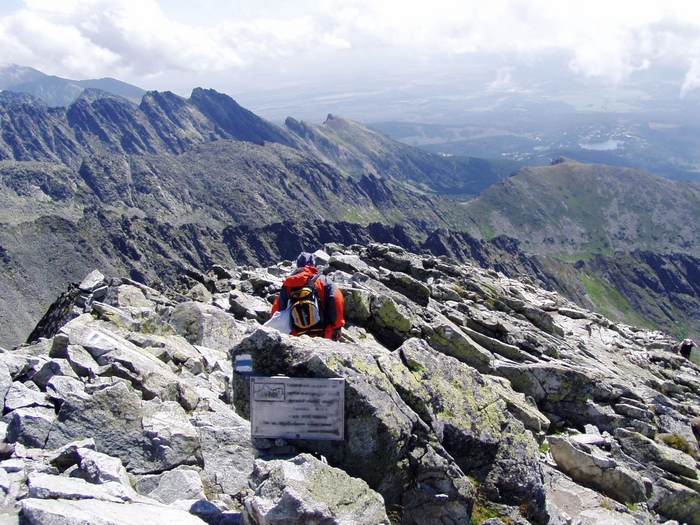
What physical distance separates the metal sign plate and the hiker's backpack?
3.01m

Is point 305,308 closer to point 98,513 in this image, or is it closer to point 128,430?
point 128,430

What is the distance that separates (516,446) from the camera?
1379 centimetres

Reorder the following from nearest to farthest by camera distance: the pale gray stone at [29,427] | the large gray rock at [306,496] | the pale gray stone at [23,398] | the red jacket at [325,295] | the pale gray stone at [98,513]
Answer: the pale gray stone at [98,513] < the large gray rock at [306,496] < the pale gray stone at [29,427] < the pale gray stone at [23,398] < the red jacket at [325,295]

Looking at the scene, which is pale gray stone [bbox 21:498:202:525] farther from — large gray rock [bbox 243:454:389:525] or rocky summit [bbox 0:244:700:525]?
large gray rock [bbox 243:454:389:525]

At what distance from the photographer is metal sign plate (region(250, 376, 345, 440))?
463 inches

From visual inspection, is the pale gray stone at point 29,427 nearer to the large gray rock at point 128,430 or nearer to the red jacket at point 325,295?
the large gray rock at point 128,430

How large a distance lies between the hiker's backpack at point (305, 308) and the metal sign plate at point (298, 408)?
Result: 3008mm

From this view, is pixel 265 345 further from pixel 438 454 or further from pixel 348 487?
pixel 438 454

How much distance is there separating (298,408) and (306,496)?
2362 millimetres

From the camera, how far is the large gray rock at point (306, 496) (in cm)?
945

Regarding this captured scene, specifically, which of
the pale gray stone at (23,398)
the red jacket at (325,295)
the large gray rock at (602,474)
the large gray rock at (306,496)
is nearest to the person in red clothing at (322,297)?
the red jacket at (325,295)

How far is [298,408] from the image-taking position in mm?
11805

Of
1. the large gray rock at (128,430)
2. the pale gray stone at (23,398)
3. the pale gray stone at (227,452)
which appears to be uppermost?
the pale gray stone at (23,398)

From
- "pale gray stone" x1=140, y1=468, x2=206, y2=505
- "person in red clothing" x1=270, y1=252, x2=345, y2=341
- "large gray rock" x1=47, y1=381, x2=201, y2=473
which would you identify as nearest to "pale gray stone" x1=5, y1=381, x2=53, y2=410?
"large gray rock" x1=47, y1=381, x2=201, y2=473
